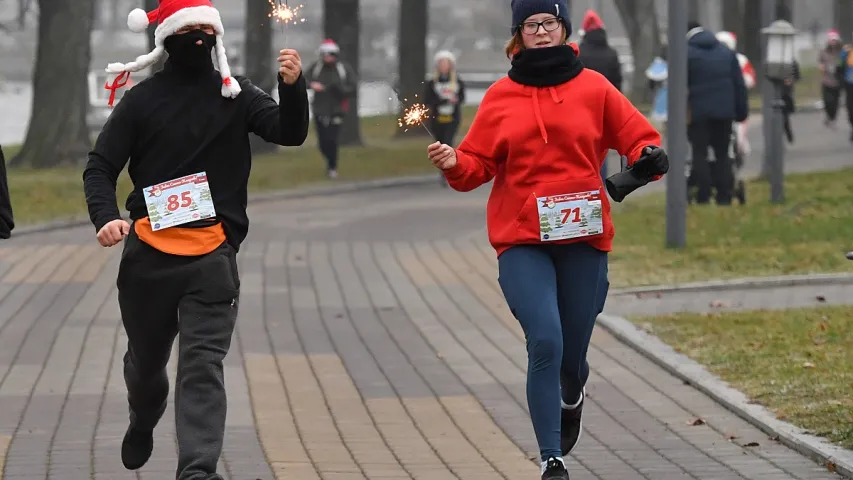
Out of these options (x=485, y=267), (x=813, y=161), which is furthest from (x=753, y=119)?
(x=485, y=267)

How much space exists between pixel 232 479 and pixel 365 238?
9575 millimetres

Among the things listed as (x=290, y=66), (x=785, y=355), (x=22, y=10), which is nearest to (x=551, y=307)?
(x=290, y=66)

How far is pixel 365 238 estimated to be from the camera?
16625 mm

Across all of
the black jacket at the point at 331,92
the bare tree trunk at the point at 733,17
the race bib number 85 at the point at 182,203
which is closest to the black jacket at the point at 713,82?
the black jacket at the point at 331,92

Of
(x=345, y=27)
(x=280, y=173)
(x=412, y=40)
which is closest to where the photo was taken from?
(x=280, y=173)

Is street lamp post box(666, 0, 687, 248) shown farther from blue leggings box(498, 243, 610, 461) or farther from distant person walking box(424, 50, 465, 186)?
blue leggings box(498, 243, 610, 461)

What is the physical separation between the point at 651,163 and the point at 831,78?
27.8 metres

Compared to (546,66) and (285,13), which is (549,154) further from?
(285,13)

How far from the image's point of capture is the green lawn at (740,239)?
13.4 m

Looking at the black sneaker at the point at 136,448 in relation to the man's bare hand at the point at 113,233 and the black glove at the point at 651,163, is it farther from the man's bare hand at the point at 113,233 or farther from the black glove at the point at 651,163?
the black glove at the point at 651,163

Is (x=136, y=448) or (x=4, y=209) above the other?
(x=4, y=209)

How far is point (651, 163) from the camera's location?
6449 mm

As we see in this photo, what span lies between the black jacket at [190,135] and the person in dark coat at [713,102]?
11.4 metres

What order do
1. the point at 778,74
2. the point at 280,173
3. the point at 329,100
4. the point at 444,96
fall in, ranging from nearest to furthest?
the point at 778,74, the point at 444,96, the point at 329,100, the point at 280,173
